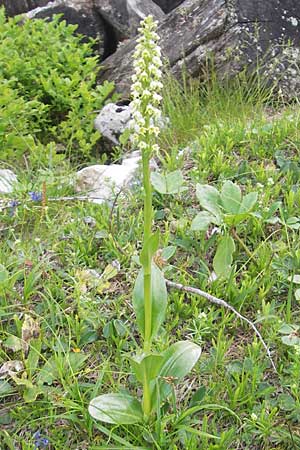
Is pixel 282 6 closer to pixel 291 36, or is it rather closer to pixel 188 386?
pixel 291 36

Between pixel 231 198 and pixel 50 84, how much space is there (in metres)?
Answer: 3.53

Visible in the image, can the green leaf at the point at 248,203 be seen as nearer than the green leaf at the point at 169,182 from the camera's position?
Yes

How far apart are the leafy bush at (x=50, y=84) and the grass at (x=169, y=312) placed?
1732mm

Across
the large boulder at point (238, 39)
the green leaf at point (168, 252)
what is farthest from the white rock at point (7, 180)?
the large boulder at point (238, 39)

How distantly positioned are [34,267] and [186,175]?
4.03 feet

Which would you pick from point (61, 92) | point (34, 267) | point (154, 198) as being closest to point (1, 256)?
point (34, 267)

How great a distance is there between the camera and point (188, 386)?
7.27ft

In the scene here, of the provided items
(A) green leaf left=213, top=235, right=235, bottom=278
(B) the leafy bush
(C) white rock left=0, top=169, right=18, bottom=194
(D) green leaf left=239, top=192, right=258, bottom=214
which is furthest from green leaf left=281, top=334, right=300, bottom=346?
(B) the leafy bush

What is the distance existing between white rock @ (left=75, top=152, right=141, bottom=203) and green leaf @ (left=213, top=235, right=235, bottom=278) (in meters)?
1.12

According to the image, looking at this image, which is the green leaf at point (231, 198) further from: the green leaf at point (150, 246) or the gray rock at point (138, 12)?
the gray rock at point (138, 12)

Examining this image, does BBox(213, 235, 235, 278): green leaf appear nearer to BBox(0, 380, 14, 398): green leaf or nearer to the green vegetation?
the green vegetation

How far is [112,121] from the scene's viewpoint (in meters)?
5.45

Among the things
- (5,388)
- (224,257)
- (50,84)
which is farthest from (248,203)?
(50,84)

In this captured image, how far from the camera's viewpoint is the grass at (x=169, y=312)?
6.81ft
